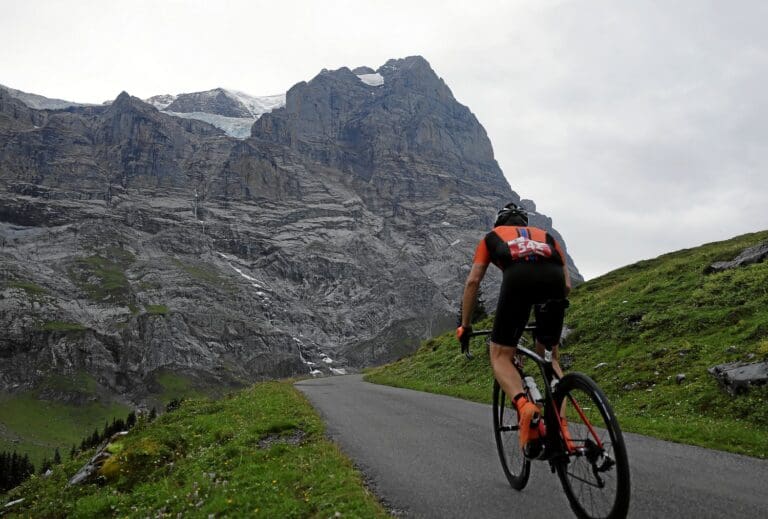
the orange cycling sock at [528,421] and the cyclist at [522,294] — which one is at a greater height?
the cyclist at [522,294]

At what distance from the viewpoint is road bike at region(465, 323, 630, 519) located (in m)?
5.45

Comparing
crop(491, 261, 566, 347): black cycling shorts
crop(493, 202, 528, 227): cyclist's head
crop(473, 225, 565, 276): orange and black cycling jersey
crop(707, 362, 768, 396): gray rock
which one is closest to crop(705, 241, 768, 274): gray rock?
crop(707, 362, 768, 396): gray rock

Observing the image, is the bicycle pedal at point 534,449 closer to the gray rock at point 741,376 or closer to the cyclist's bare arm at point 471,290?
the cyclist's bare arm at point 471,290

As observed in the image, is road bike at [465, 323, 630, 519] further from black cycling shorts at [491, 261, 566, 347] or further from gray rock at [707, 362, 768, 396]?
gray rock at [707, 362, 768, 396]

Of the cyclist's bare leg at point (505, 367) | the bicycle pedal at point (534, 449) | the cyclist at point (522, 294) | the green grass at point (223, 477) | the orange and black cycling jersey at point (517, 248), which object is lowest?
the green grass at point (223, 477)

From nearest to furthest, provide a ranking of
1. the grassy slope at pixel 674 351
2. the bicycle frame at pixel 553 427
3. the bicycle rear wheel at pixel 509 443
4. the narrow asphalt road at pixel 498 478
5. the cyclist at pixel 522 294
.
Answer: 1. the bicycle frame at pixel 553 427
2. the cyclist at pixel 522 294
3. the narrow asphalt road at pixel 498 478
4. the bicycle rear wheel at pixel 509 443
5. the grassy slope at pixel 674 351

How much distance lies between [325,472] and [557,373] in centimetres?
576

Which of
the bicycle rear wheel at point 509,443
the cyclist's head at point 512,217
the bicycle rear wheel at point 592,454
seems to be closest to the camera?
the bicycle rear wheel at point 592,454

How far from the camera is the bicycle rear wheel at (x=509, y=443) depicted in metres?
8.20

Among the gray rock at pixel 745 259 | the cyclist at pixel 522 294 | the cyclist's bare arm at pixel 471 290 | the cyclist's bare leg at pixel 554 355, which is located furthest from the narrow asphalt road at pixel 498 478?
the gray rock at pixel 745 259

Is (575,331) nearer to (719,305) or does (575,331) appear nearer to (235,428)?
(719,305)

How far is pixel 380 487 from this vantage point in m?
9.58

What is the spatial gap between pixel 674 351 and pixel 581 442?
1737 centimetres

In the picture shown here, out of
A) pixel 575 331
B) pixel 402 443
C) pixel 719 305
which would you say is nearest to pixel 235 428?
pixel 402 443
